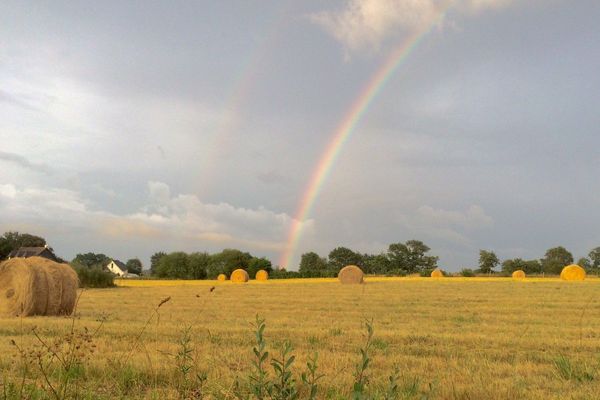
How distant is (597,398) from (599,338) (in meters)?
6.51

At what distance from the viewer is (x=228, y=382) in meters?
6.04

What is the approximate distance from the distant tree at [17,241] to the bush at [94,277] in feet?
236

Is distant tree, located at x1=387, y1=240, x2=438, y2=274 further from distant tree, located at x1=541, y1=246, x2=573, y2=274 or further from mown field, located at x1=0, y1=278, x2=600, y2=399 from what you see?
mown field, located at x1=0, y1=278, x2=600, y2=399

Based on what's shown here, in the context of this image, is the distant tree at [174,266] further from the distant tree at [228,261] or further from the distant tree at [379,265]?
the distant tree at [379,265]

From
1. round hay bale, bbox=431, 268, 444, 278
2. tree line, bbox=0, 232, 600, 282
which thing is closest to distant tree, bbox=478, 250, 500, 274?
tree line, bbox=0, 232, 600, 282

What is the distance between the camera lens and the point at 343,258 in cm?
13738

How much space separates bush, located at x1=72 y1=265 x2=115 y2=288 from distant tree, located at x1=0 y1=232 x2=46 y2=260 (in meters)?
71.9

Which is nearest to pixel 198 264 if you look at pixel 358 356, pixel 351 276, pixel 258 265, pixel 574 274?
pixel 258 265

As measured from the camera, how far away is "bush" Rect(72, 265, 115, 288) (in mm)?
48250

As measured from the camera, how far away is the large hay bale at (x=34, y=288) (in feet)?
60.2

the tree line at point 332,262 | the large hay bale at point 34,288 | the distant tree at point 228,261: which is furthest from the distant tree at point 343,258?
the large hay bale at point 34,288

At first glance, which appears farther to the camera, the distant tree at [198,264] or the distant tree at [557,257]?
the distant tree at [557,257]

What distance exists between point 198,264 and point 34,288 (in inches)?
3551

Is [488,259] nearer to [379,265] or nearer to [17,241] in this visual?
[379,265]
